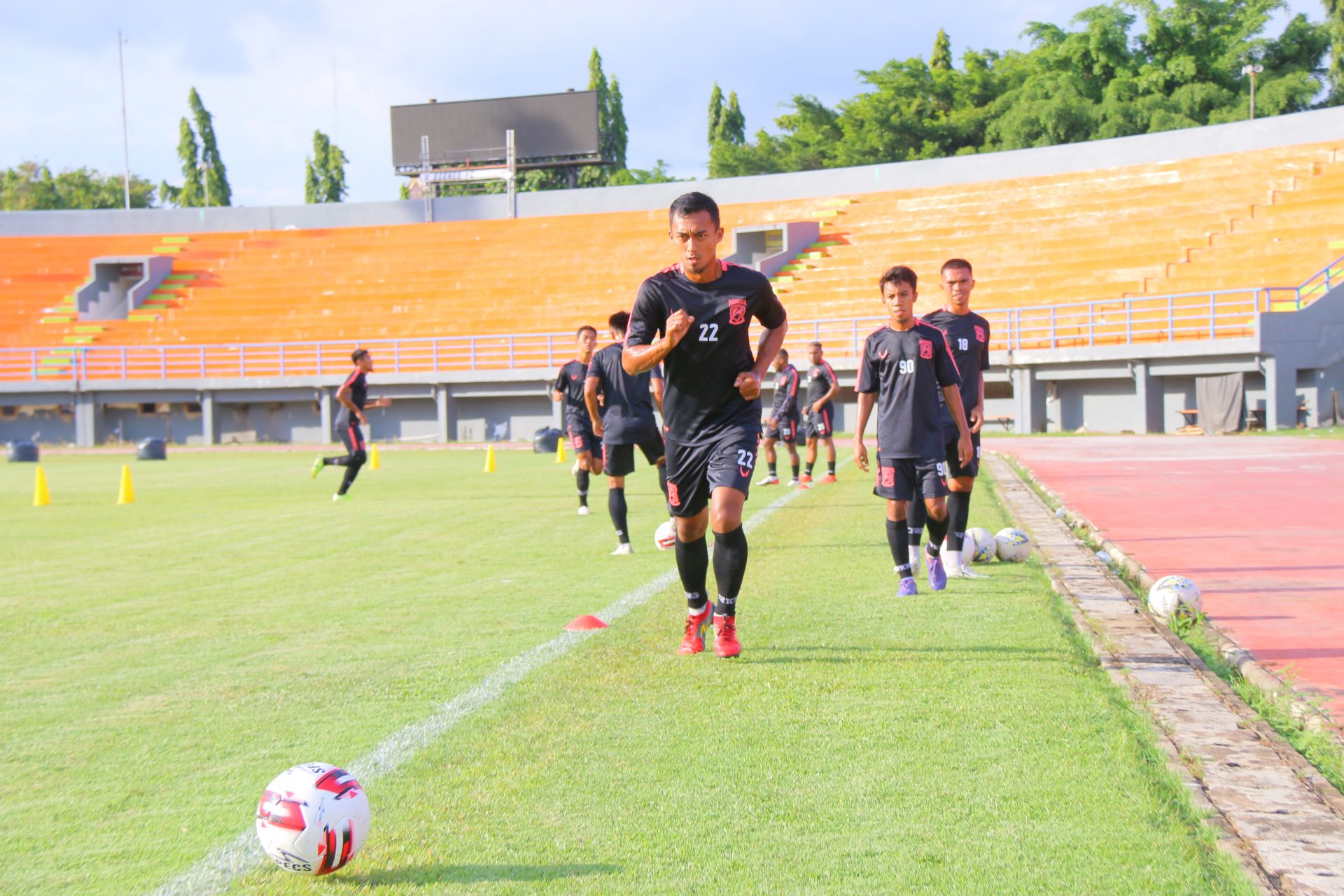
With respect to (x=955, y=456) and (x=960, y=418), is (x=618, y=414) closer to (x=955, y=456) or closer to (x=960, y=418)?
(x=955, y=456)

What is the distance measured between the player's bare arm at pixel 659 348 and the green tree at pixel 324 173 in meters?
82.4

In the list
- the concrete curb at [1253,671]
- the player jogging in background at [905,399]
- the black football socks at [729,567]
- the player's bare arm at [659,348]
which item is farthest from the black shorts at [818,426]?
the player's bare arm at [659,348]

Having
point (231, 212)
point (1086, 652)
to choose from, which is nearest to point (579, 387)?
point (1086, 652)

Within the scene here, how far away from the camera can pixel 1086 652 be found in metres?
5.20

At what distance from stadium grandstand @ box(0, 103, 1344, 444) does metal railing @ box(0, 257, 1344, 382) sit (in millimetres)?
101

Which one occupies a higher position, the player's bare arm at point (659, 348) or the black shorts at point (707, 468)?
the player's bare arm at point (659, 348)

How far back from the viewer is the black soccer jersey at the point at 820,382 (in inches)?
651

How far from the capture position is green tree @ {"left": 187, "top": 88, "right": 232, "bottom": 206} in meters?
79.6

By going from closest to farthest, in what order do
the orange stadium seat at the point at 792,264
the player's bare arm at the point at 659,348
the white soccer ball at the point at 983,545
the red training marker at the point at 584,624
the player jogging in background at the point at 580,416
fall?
1. the player's bare arm at the point at 659,348
2. the red training marker at the point at 584,624
3. the white soccer ball at the point at 983,545
4. the player jogging in background at the point at 580,416
5. the orange stadium seat at the point at 792,264

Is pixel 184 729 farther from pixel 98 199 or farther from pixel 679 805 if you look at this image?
pixel 98 199

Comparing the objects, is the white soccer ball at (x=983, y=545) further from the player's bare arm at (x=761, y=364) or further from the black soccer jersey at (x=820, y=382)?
the black soccer jersey at (x=820, y=382)

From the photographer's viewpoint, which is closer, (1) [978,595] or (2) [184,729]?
(2) [184,729]

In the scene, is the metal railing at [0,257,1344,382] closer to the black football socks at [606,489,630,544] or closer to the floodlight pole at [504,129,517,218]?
the floodlight pole at [504,129,517,218]

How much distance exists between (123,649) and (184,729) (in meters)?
1.86
